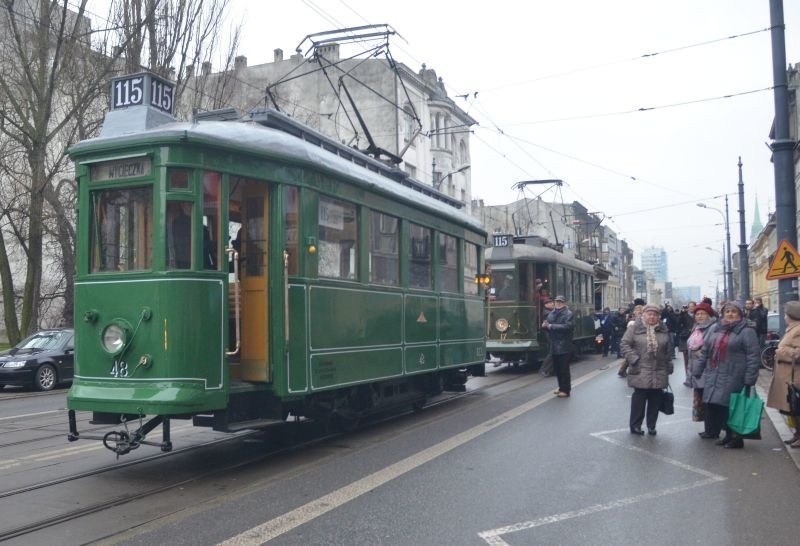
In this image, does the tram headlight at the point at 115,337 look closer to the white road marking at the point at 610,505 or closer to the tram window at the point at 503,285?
the white road marking at the point at 610,505

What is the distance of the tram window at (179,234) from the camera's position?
24.2 feet

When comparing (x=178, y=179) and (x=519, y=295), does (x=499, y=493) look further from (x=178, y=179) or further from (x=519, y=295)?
(x=519, y=295)

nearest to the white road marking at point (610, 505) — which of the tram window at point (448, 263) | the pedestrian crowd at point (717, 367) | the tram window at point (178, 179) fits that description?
the pedestrian crowd at point (717, 367)

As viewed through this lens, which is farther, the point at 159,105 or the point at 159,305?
the point at 159,105

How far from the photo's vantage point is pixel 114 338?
7.41m

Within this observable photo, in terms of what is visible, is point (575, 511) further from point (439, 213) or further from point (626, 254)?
point (626, 254)

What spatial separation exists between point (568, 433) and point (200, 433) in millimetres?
4569

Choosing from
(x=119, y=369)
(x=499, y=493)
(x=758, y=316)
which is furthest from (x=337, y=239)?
(x=758, y=316)

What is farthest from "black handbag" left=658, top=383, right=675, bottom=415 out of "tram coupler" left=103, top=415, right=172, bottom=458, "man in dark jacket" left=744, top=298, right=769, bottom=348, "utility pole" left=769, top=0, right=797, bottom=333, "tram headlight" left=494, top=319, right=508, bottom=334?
"tram headlight" left=494, top=319, right=508, bottom=334

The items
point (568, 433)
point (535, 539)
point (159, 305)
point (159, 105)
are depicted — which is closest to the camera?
point (535, 539)

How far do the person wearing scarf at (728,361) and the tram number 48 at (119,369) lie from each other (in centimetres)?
609

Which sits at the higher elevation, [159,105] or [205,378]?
[159,105]

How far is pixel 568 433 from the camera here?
998 cm

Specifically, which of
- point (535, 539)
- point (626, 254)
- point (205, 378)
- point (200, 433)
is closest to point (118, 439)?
point (205, 378)
